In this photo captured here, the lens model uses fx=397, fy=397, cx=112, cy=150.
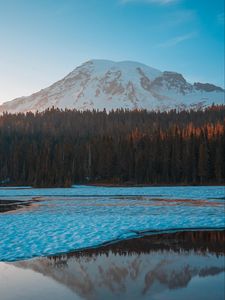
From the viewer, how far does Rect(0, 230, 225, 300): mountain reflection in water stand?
420 inches

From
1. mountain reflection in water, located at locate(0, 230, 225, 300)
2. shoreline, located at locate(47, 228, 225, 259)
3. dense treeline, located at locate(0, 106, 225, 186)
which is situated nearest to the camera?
mountain reflection in water, located at locate(0, 230, 225, 300)

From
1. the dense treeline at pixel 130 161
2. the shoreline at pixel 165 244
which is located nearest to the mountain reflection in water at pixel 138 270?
the shoreline at pixel 165 244

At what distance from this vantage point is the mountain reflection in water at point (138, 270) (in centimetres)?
1066

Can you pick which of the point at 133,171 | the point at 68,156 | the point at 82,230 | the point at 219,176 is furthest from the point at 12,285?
the point at 68,156

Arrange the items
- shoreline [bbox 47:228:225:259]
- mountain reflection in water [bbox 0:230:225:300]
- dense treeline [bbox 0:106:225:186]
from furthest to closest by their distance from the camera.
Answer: dense treeline [bbox 0:106:225:186] < shoreline [bbox 47:228:225:259] < mountain reflection in water [bbox 0:230:225:300]

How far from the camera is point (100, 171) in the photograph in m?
116

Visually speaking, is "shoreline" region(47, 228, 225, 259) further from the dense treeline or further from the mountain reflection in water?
the dense treeline

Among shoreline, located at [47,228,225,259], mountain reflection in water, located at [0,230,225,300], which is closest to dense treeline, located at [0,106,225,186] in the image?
shoreline, located at [47,228,225,259]

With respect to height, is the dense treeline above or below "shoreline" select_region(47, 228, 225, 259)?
above

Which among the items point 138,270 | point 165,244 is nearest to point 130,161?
point 165,244

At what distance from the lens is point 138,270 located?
12.9 metres

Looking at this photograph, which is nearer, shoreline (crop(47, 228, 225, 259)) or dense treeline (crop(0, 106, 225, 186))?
shoreline (crop(47, 228, 225, 259))

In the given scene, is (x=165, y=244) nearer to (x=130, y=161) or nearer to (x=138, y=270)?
(x=138, y=270)

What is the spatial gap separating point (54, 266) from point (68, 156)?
113554mm
